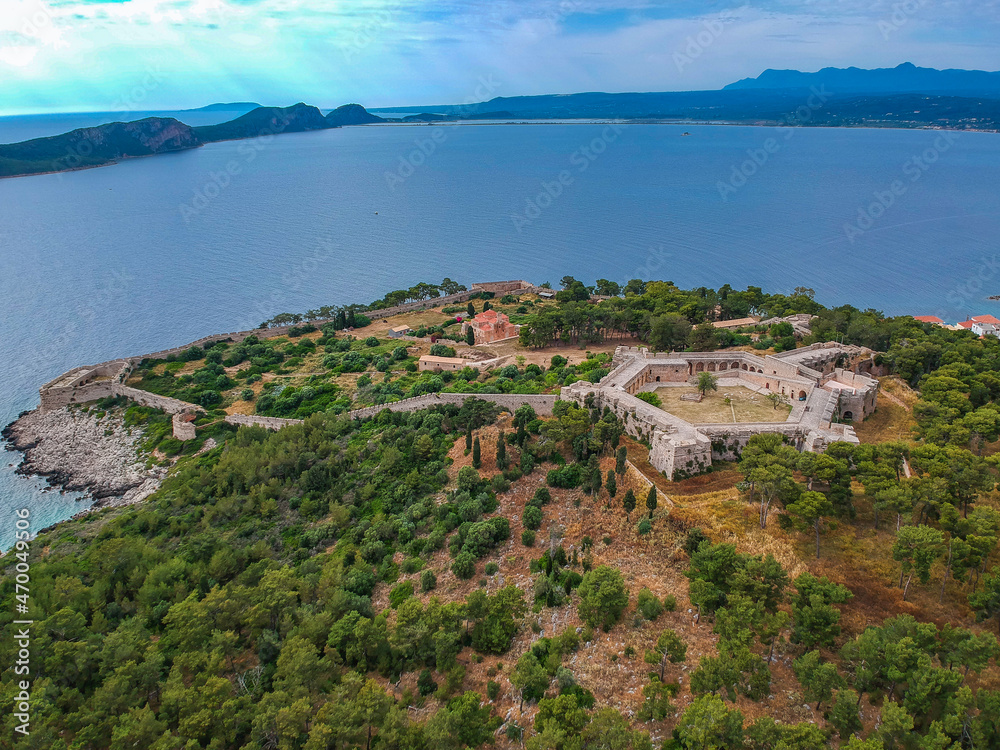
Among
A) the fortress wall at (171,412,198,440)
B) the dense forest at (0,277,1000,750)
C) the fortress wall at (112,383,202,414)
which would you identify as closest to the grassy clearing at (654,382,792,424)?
the dense forest at (0,277,1000,750)

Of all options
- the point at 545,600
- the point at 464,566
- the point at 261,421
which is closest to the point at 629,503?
the point at 545,600

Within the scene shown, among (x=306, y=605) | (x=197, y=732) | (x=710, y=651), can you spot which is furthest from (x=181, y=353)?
(x=710, y=651)

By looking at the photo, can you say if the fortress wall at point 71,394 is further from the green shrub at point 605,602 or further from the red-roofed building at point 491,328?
the green shrub at point 605,602

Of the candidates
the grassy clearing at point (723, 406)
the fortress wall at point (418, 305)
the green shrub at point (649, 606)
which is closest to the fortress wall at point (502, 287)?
the fortress wall at point (418, 305)

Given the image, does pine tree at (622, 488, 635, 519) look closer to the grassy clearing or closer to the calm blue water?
the grassy clearing

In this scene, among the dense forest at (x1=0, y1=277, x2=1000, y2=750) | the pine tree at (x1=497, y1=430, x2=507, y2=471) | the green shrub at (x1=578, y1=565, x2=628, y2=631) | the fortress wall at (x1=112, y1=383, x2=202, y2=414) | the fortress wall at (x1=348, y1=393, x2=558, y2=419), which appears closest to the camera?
the dense forest at (x1=0, y1=277, x2=1000, y2=750)

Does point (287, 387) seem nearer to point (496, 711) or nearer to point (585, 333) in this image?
point (585, 333)
